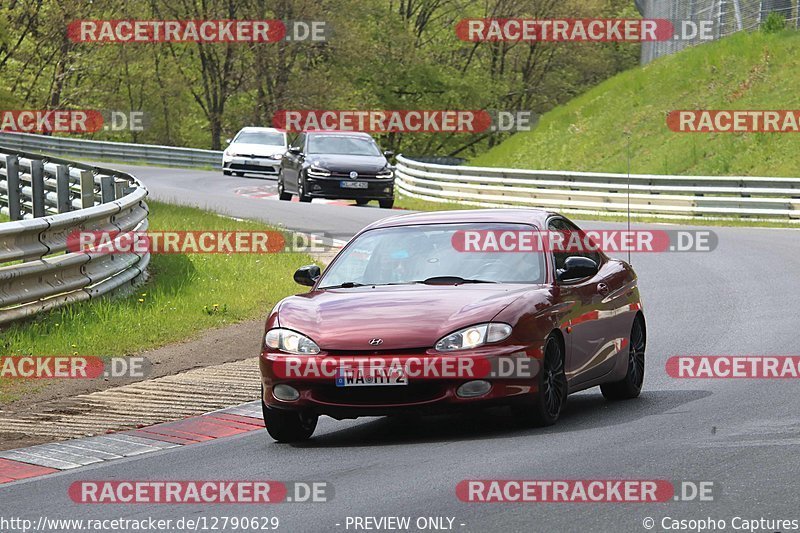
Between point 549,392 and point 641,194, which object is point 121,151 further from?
point 549,392

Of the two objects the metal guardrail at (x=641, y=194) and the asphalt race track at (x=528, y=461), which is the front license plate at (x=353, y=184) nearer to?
the metal guardrail at (x=641, y=194)

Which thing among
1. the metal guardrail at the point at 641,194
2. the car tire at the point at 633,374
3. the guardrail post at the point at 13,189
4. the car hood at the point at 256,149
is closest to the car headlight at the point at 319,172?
the metal guardrail at the point at 641,194

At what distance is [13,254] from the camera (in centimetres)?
1266

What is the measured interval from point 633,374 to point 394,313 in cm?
260

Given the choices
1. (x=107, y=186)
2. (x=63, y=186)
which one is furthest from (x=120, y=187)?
(x=107, y=186)

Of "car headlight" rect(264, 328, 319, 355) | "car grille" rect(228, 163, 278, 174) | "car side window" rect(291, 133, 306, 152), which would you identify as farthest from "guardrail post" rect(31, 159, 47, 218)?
"car grille" rect(228, 163, 278, 174)

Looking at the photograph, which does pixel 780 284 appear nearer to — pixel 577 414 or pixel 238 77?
pixel 577 414

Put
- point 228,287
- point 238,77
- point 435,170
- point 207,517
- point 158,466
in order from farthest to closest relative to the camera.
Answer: point 238,77, point 435,170, point 228,287, point 158,466, point 207,517

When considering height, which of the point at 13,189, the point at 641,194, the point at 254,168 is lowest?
the point at 254,168

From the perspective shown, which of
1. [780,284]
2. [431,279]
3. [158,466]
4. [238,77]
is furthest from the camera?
[238,77]

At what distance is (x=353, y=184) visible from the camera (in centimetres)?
3219

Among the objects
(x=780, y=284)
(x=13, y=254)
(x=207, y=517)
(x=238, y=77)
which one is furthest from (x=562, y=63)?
(x=207, y=517)

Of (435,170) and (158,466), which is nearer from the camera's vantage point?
(158,466)

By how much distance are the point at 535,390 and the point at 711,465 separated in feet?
4.86
